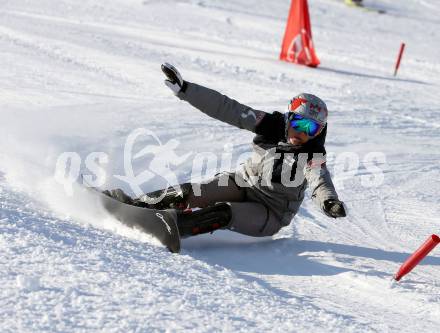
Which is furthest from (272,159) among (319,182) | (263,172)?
(319,182)

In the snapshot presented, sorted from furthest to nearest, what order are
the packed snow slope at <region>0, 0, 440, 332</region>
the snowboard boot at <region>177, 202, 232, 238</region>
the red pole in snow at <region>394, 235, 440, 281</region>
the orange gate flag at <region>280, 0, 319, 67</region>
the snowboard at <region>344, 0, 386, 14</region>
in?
1. the snowboard at <region>344, 0, 386, 14</region>
2. the orange gate flag at <region>280, 0, 319, 67</region>
3. the snowboard boot at <region>177, 202, 232, 238</region>
4. the red pole in snow at <region>394, 235, 440, 281</region>
5. the packed snow slope at <region>0, 0, 440, 332</region>

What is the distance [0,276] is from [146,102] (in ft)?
20.4

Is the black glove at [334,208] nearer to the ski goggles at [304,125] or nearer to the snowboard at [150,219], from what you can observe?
the ski goggles at [304,125]

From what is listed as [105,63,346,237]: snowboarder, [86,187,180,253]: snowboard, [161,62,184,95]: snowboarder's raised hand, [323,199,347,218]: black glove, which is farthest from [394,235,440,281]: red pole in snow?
[161,62,184,95]: snowboarder's raised hand

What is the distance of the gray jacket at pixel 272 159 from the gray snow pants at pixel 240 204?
0.05 m

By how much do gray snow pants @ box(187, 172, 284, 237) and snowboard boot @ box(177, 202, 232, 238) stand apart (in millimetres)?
61

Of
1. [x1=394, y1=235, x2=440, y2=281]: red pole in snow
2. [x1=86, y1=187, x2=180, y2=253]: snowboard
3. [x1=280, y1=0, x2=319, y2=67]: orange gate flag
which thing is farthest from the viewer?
[x1=280, y1=0, x2=319, y2=67]: orange gate flag

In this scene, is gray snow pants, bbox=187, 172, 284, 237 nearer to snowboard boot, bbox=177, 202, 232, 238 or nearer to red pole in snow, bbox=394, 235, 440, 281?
snowboard boot, bbox=177, 202, 232, 238

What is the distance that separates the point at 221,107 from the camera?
17.0 ft

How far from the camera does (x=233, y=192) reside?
16.9 ft

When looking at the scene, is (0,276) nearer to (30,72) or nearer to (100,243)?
(100,243)

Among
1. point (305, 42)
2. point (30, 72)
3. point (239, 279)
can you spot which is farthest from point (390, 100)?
point (239, 279)

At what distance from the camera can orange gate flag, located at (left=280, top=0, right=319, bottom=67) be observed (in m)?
13.6

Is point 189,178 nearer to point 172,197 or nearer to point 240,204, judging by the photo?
point 172,197
